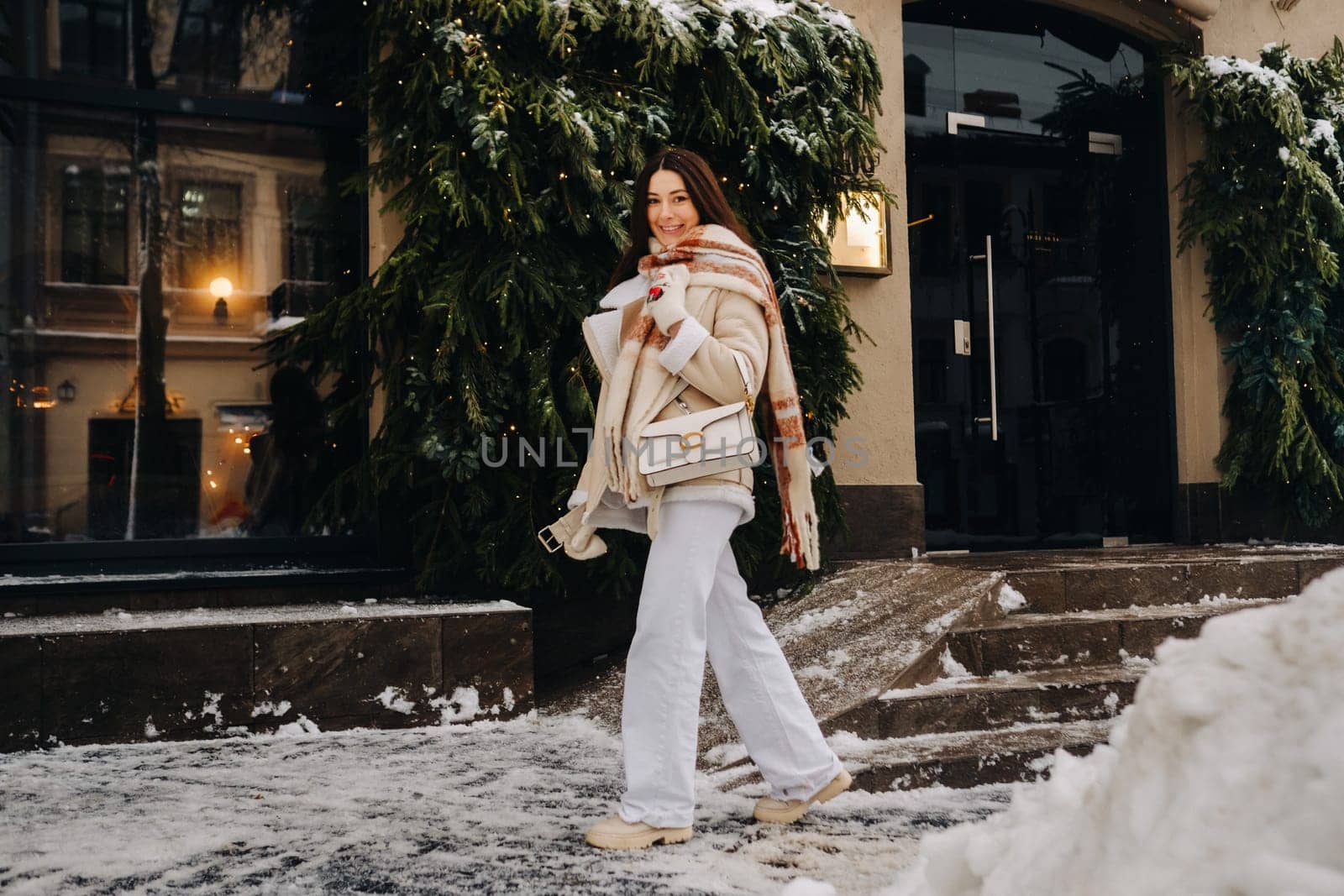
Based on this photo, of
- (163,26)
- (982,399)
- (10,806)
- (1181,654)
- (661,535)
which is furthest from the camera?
(982,399)

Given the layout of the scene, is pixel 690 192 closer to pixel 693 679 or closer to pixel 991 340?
pixel 693 679

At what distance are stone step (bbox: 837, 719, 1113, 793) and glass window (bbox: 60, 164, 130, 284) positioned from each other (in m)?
3.77

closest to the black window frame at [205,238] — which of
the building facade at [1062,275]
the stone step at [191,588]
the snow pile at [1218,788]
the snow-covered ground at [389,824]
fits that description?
the stone step at [191,588]

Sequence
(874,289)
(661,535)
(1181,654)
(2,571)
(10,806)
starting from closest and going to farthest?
(1181,654), (661,535), (10,806), (2,571), (874,289)

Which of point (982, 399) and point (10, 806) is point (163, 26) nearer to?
point (10, 806)

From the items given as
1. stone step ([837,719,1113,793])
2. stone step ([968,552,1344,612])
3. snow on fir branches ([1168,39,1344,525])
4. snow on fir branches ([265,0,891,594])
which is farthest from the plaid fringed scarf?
snow on fir branches ([1168,39,1344,525])

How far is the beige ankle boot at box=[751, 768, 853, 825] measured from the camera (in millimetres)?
3145

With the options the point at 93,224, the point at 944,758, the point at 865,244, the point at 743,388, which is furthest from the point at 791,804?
the point at 93,224

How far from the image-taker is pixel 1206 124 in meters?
7.02

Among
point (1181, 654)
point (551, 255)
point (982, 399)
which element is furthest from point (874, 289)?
point (1181, 654)

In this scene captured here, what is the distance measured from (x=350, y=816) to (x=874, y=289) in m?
4.05

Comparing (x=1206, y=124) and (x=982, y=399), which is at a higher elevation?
(x=1206, y=124)

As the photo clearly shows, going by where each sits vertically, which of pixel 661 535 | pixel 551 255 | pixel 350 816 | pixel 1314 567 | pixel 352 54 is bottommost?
pixel 350 816

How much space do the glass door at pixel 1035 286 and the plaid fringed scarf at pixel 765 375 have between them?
3.51 metres
